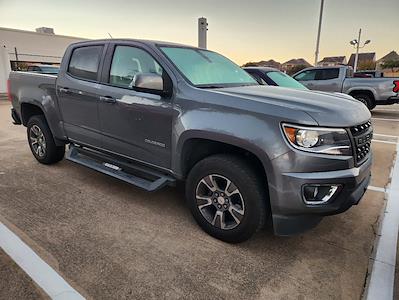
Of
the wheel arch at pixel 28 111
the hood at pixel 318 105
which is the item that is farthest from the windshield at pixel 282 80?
the wheel arch at pixel 28 111

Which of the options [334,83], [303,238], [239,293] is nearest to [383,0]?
[334,83]

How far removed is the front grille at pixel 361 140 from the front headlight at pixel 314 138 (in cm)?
23

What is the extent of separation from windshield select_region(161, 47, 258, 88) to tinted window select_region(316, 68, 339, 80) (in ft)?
29.6

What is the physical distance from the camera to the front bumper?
2.47m

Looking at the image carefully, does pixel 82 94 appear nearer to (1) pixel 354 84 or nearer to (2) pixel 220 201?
(2) pixel 220 201

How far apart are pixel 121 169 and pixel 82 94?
3.77 ft

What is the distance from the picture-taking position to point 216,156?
2.95 metres

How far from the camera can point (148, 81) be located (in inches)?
123

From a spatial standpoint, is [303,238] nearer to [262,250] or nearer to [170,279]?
[262,250]

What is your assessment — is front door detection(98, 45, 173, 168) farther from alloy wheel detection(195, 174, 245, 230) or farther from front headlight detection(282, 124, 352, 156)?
front headlight detection(282, 124, 352, 156)

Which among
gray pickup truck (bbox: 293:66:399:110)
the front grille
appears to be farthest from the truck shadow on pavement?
gray pickup truck (bbox: 293:66:399:110)

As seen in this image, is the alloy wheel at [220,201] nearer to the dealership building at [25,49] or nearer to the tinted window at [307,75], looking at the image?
the tinted window at [307,75]

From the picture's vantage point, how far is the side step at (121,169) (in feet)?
11.1

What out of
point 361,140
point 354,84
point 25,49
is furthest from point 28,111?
point 25,49
